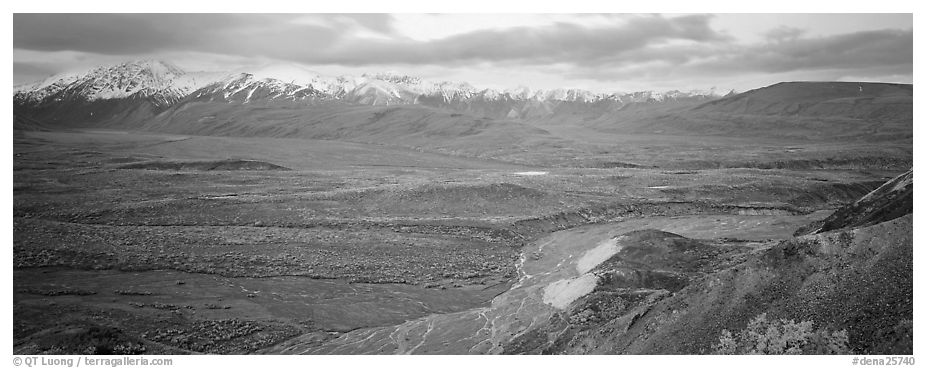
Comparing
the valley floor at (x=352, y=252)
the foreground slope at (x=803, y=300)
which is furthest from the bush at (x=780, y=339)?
the valley floor at (x=352, y=252)

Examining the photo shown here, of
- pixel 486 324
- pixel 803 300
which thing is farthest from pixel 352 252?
pixel 803 300

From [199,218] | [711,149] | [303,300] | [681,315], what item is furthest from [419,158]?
[681,315]

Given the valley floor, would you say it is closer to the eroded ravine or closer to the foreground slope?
the eroded ravine

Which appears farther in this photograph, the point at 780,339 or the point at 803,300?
the point at 803,300

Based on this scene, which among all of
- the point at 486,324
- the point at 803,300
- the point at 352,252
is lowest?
the point at 486,324

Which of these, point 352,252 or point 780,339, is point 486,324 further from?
point 352,252

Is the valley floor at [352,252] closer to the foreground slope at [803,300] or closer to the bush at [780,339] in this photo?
the foreground slope at [803,300]

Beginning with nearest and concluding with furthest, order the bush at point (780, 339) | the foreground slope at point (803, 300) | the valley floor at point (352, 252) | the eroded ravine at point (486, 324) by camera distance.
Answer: the bush at point (780, 339)
the foreground slope at point (803, 300)
the eroded ravine at point (486, 324)
the valley floor at point (352, 252)

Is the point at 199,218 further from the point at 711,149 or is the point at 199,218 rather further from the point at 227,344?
the point at 711,149
